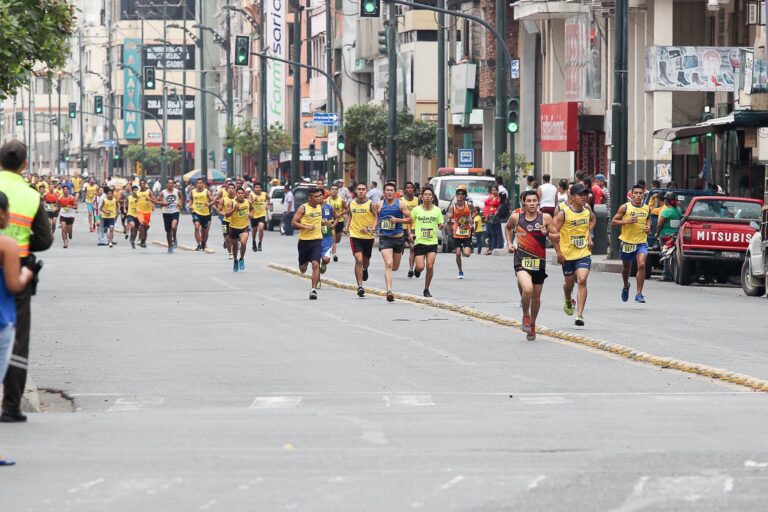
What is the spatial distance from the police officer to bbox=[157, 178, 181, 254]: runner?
32092mm

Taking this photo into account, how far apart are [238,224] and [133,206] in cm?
1313

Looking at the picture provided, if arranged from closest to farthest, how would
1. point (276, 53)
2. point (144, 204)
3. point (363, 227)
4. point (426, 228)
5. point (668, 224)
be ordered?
Answer: 1. point (426, 228)
2. point (363, 227)
3. point (668, 224)
4. point (144, 204)
5. point (276, 53)

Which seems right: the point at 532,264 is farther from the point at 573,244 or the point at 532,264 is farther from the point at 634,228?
the point at 634,228

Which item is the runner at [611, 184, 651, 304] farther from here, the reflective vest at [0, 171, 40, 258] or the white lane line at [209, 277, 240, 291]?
the reflective vest at [0, 171, 40, 258]

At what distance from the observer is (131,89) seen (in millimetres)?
146750

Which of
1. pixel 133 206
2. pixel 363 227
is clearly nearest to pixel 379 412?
pixel 363 227

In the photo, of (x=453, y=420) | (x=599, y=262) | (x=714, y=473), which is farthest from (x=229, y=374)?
(x=599, y=262)

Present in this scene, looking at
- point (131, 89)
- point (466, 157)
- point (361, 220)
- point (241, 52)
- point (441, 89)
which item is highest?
point (131, 89)

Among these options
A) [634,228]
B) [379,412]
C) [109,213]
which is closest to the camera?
[379,412]

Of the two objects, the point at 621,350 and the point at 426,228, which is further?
the point at 426,228

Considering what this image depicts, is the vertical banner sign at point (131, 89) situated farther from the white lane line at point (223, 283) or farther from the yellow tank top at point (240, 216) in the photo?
the white lane line at point (223, 283)

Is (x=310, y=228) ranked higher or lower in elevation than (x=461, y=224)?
higher

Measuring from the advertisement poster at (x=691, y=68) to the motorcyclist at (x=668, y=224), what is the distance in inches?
431

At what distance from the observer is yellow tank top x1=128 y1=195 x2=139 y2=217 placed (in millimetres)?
48375
